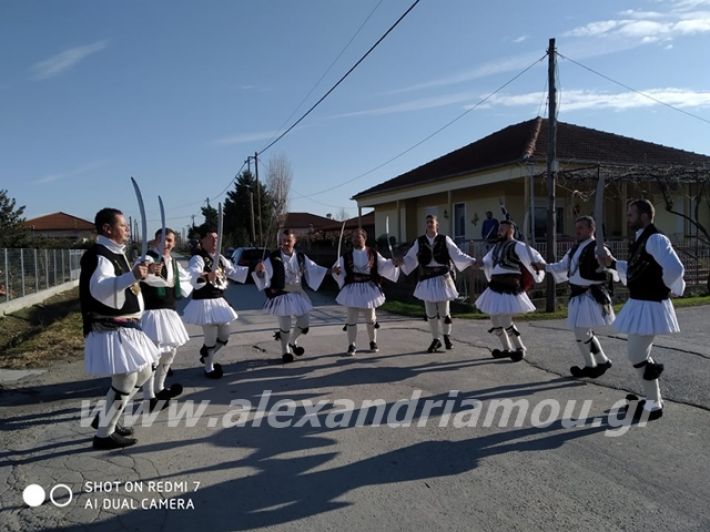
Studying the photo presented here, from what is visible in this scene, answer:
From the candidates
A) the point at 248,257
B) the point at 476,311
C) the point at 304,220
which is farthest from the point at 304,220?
the point at 476,311

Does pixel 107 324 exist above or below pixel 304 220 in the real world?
below

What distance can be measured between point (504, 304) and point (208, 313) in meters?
4.09

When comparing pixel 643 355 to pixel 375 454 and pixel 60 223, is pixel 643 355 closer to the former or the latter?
pixel 375 454

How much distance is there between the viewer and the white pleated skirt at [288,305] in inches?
322

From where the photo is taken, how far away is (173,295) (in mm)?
6426

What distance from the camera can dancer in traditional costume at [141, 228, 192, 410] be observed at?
19.7ft

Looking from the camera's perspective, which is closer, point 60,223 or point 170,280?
point 170,280

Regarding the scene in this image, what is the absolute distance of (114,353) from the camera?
4.68 m

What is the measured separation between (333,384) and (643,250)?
12.7ft

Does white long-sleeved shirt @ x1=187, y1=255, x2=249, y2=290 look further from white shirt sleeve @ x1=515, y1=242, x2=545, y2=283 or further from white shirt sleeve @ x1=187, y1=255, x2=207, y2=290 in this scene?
white shirt sleeve @ x1=515, y1=242, x2=545, y2=283

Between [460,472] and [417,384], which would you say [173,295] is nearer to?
[417,384]

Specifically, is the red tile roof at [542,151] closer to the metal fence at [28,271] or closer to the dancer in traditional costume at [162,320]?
the dancer in traditional costume at [162,320]

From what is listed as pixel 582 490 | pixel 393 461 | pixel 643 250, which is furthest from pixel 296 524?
pixel 643 250

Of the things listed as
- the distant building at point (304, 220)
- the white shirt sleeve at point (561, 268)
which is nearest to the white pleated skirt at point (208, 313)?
the white shirt sleeve at point (561, 268)
